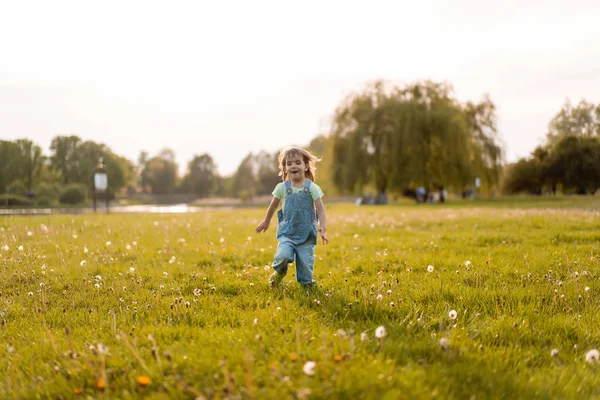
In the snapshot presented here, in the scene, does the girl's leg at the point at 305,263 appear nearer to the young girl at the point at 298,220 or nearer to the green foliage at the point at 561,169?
the young girl at the point at 298,220

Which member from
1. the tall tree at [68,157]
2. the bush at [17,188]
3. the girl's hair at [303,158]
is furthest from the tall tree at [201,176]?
the girl's hair at [303,158]

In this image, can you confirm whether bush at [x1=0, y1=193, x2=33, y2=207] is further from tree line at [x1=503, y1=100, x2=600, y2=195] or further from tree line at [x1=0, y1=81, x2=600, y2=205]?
tree line at [x1=503, y1=100, x2=600, y2=195]

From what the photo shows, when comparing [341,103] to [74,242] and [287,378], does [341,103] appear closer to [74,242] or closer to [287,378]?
[74,242]

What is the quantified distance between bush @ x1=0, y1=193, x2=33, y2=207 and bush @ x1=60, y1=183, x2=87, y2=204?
13.7m

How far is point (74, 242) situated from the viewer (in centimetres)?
933

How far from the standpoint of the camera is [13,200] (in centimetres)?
2133

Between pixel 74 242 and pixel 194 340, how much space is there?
7.12m

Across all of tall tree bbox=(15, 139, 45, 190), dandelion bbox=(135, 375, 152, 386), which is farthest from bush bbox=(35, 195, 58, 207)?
dandelion bbox=(135, 375, 152, 386)

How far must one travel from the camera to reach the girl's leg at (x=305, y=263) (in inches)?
215

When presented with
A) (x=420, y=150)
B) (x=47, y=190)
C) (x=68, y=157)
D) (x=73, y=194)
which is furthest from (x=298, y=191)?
(x=68, y=157)

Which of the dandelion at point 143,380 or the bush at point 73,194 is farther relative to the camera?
the bush at point 73,194

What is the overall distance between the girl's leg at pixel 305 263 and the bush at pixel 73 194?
118ft

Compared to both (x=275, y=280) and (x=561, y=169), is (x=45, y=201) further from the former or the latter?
(x=561, y=169)

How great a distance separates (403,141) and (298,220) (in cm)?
3303
